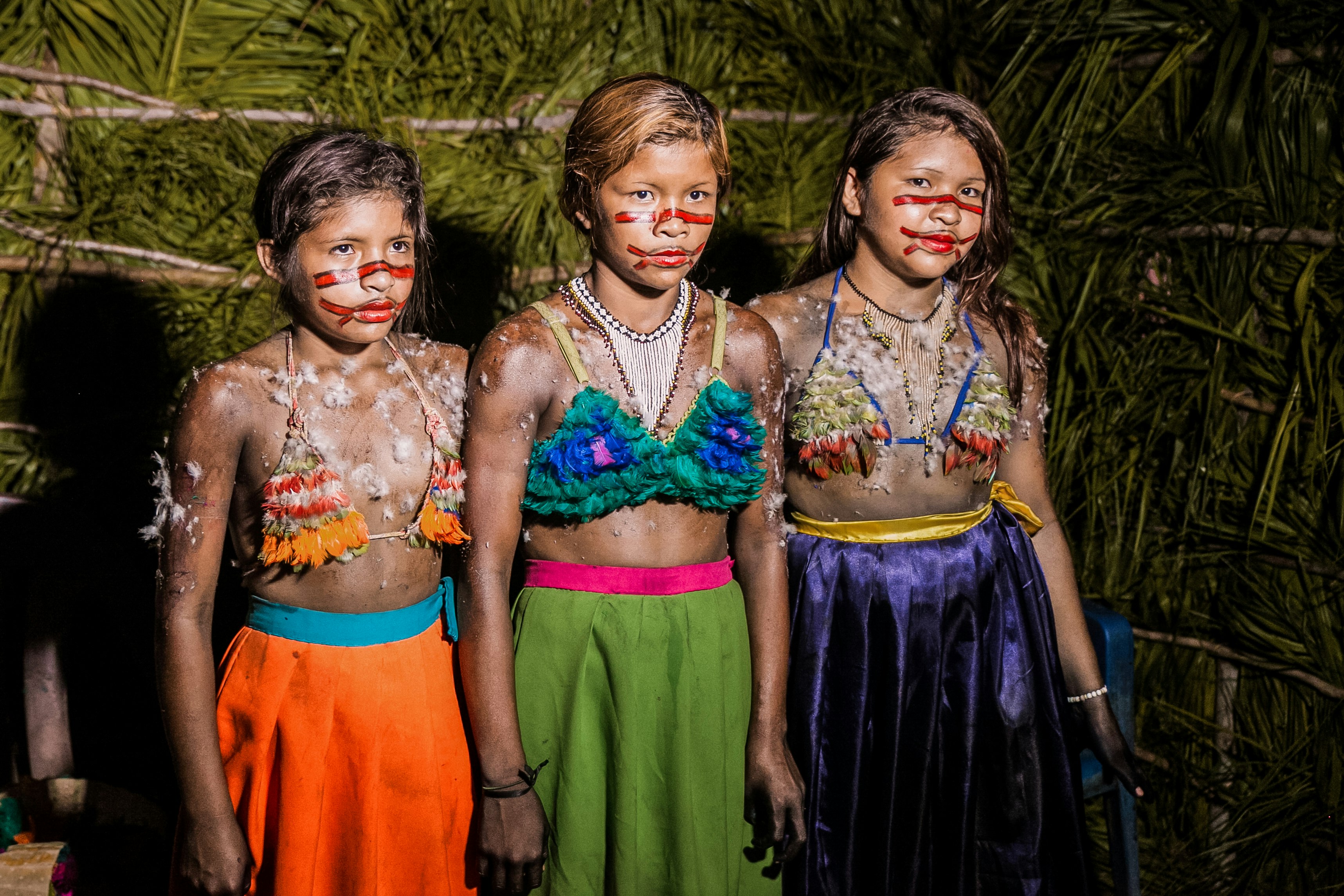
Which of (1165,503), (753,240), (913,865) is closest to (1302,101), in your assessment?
(1165,503)

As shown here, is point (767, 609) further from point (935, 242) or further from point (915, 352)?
point (935, 242)

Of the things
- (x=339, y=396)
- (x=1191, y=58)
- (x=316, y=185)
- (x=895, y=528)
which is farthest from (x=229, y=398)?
(x=1191, y=58)

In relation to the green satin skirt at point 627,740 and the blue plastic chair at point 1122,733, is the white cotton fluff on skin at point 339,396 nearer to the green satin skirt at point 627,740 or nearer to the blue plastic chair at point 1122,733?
the green satin skirt at point 627,740

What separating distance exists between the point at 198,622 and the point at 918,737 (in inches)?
56.7

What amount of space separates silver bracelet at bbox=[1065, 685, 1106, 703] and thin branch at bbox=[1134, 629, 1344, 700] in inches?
37.6

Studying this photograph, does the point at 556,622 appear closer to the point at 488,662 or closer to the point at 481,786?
the point at 488,662

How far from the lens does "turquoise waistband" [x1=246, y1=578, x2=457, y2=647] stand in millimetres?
1898

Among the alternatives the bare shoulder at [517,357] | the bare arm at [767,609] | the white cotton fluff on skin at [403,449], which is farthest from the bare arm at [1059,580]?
the white cotton fluff on skin at [403,449]

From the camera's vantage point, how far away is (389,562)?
6.39ft

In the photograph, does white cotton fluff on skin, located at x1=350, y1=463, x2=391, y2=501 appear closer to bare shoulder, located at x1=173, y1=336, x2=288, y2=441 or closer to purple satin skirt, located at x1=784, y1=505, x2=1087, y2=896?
bare shoulder, located at x1=173, y1=336, x2=288, y2=441

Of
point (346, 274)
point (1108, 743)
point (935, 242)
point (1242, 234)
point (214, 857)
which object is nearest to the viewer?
point (214, 857)

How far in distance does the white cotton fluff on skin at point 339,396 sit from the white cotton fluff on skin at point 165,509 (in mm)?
292

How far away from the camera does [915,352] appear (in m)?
2.35

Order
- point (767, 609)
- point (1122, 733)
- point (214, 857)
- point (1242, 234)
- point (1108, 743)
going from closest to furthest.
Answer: point (214, 857) < point (767, 609) < point (1108, 743) < point (1122, 733) < point (1242, 234)
